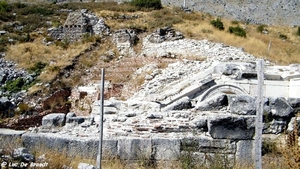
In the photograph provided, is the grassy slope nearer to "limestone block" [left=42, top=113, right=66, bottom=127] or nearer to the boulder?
"limestone block" [left=42, top=113, right=66, bottom=127]

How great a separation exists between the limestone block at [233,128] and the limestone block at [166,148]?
0.71m

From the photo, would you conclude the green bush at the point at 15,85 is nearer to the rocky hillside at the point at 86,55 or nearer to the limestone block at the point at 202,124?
the rocky hillside at the point at 86,55

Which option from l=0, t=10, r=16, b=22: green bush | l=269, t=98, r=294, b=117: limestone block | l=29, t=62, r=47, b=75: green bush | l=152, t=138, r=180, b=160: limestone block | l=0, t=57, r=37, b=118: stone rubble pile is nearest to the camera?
l=152, t=138, r=180, b=160: limestone block

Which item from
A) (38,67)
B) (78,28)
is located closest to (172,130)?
(38,67)

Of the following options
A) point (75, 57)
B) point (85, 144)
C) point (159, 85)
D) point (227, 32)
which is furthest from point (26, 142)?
point (227, 32)

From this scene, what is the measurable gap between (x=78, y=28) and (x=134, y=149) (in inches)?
792

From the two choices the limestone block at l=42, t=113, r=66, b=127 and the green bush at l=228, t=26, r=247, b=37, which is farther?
the green bush at l=228, t=26, r=247, b=37

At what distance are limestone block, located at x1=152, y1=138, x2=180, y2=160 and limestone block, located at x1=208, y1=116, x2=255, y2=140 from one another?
0.71 meters

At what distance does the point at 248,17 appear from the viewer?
48031 millimetres

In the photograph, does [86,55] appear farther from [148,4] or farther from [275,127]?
[275,127]

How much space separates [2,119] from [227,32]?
54.9 feet

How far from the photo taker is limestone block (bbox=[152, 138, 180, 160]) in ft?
21.4

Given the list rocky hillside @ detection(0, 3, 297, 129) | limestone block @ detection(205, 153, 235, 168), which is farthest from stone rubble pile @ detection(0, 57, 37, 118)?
limestone block @ detection(205, 153, 235, 168)

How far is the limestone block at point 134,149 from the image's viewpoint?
656 cm
